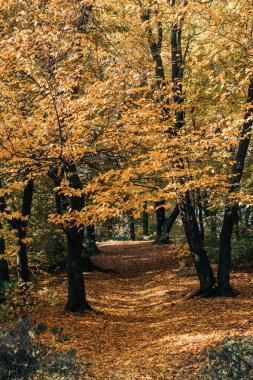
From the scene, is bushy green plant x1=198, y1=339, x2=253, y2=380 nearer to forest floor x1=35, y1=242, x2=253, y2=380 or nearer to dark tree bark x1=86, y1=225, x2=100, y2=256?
forest floor x1=35, y1=242, x2=253, y2=380

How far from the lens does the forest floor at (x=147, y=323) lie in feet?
24.7

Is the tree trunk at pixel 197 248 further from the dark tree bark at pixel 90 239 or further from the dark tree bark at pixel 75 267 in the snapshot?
the dark tree bark at pixel 90 239

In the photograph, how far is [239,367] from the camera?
5363 millimetres

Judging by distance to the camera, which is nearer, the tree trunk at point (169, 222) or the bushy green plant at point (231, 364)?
the bushy green plant at point (231, 364)

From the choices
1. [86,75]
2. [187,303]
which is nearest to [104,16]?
[86,75]

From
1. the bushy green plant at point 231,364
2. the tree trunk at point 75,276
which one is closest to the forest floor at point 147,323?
the tree trunk at point 75,276

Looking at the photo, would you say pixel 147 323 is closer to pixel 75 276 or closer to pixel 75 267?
pixel 75 276

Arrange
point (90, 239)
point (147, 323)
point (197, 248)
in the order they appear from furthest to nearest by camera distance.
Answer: point (90, 239), point (197, 248), point (147, 323)

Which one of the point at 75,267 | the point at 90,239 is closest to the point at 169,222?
the point at 90,239

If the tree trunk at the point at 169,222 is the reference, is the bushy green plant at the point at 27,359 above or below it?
below

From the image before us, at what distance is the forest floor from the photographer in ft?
24.7

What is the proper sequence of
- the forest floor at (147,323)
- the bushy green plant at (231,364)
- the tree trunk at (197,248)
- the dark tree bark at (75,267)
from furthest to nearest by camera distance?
the tree trunk at (197,248) → the dark tree bark at (75,267) → the forest floor at (147,323) → the bushy green plant at (231,364)

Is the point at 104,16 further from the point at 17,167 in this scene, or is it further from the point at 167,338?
the point at 167,338

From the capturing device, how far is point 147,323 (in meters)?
10.9
